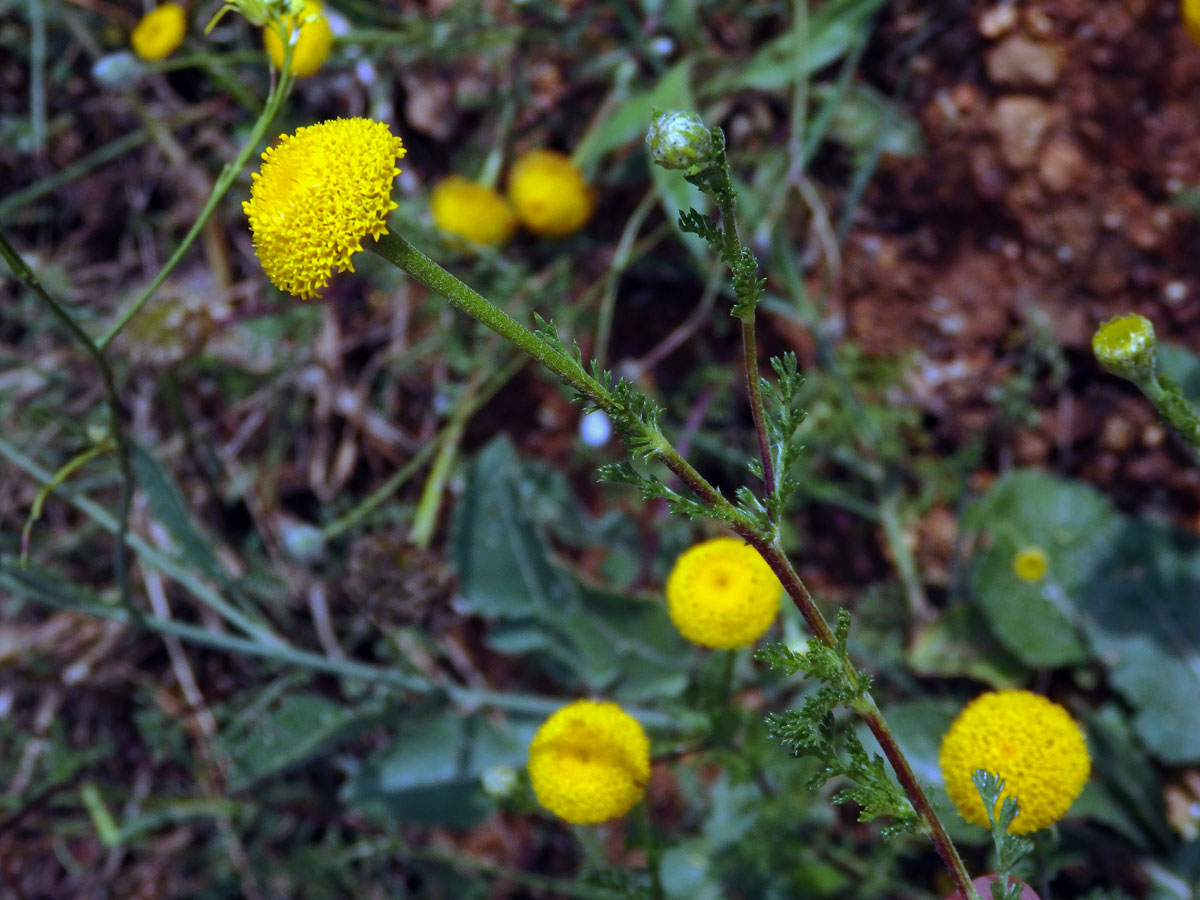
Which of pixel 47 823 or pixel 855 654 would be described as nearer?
pixel 855 654

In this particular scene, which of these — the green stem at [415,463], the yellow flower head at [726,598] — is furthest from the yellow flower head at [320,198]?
the green stem at [415,463]

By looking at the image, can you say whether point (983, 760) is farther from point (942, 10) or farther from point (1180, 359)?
point (942, 10)

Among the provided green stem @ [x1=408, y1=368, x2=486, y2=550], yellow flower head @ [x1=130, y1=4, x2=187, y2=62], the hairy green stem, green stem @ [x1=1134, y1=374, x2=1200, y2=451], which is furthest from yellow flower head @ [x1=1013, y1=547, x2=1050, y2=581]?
yellow flower head @ [x1=130, y1=4, x2=187, y2=62]

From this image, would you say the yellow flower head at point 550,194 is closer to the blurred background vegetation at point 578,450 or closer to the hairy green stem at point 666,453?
the blurred background vegetation at point 578,450

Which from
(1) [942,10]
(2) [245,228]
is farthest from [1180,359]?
(2) [245,228]

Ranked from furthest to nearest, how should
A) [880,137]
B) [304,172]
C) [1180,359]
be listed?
[880,137] < [1180,359] < [304,172]

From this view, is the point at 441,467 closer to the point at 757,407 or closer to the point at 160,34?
the point at 160,34

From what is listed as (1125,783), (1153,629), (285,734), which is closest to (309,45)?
(285,734)

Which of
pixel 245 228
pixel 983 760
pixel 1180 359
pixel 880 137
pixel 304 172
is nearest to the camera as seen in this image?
pixel 304 172
